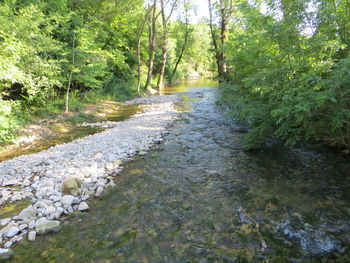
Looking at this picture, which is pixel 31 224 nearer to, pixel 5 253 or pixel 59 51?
pixel 5 253

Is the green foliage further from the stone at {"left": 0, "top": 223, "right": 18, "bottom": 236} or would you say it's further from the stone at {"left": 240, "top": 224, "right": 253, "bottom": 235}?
the stone at {"left": 0, "top": 223, "right": 18, "bottom": 236}

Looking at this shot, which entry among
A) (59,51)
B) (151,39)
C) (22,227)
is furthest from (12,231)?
(151,39)

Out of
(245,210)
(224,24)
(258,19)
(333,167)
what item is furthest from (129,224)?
(224,24)

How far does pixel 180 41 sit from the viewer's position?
112ft

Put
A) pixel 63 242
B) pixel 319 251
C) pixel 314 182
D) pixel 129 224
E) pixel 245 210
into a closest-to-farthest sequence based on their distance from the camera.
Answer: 1. pixel 319 251
2. pixel 63 242
3. pixel 129 224
4. pixel 245 210
5. pixel 314 182

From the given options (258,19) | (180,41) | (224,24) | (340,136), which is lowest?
(340,136)

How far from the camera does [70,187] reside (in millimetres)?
4355

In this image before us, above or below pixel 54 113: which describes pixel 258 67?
above

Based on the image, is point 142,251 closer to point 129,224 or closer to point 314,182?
point 129,224

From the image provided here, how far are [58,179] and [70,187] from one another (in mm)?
726

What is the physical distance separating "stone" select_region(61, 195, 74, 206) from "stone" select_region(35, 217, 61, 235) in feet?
1.61

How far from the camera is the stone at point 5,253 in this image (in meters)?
2.84

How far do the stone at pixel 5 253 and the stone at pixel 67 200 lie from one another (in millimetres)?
1110

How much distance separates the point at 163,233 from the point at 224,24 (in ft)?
55.8
